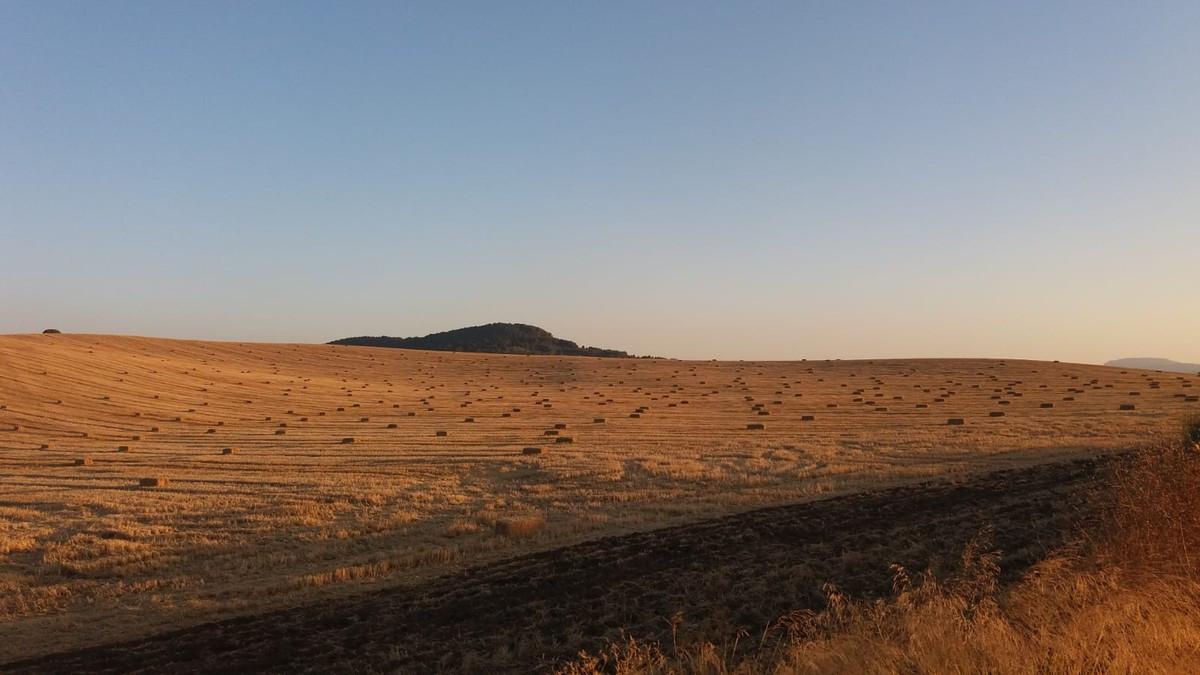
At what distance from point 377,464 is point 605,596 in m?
16.7

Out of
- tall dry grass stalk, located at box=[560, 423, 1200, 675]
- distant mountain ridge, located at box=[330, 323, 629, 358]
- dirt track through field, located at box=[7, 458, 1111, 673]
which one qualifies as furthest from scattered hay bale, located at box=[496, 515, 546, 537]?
distant mountain ridge, located at box=[330, 323, 629, 358]

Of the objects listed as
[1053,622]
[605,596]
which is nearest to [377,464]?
[605,596]

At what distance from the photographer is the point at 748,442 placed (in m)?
29.9

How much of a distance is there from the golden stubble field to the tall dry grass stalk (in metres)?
7.80

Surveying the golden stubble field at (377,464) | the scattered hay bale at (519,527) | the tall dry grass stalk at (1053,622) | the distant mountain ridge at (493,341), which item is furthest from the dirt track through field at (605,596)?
the distant mountain ridge at (493,341)

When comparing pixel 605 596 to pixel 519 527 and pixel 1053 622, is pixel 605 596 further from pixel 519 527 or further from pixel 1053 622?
pixel 1053 622

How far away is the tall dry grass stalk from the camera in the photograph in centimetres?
545

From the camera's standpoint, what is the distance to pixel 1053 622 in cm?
651

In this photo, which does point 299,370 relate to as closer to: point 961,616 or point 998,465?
point 998,465

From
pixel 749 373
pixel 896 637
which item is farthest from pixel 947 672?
pixel 749 373

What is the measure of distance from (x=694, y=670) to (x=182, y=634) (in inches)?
313

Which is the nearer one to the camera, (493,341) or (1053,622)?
(1053,622)

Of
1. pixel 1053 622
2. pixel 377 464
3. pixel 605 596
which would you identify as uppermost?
pixel 1053 622

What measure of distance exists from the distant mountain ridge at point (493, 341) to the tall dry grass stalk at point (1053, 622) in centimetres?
12448
